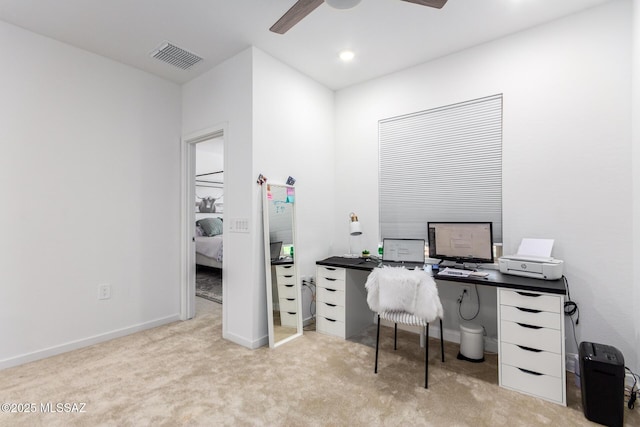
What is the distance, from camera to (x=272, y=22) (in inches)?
99.0

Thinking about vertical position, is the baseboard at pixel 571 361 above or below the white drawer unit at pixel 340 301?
below

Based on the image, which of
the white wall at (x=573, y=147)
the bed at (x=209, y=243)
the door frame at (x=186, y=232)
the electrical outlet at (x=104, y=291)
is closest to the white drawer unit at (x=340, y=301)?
the white wall at (x=573, y=147)

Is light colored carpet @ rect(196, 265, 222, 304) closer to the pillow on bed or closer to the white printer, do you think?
the pillow on bed

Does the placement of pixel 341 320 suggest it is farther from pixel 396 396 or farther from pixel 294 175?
pixel 294 175

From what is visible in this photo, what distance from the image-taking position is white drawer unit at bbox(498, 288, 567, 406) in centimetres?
196

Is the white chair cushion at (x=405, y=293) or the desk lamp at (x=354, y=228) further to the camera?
the desk lamp at (x=354, y=228)

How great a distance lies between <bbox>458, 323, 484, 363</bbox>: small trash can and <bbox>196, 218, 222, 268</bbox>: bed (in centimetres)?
401

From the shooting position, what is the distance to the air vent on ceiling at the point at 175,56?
2.82m

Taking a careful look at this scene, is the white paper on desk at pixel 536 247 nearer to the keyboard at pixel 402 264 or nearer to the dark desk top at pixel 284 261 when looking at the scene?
the keyboard at pixel 402 264

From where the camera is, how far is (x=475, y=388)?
2.13 meters

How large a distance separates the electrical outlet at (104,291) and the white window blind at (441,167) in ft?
9.39

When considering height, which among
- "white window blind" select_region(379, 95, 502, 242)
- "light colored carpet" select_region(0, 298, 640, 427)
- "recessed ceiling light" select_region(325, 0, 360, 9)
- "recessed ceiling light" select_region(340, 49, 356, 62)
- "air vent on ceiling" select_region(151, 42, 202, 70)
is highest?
"recessed ceiling light" select_region(340, 49, 356, 62)

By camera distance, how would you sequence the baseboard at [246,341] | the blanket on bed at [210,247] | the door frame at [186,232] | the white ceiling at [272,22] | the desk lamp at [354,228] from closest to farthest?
the white ceiling at [272,22], the baseboard at [246,341], the desk lamp at [354,228], the door frame at [186,232], the blanket on bed at [210,247]

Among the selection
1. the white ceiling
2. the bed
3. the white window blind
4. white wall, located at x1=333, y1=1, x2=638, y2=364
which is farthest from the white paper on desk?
the bed
